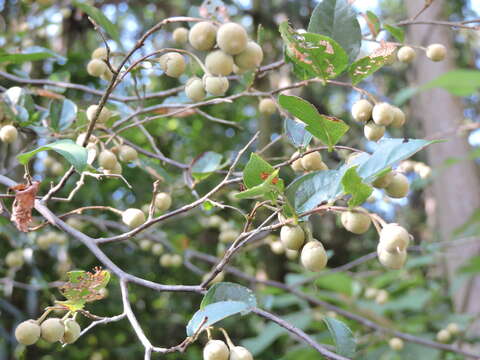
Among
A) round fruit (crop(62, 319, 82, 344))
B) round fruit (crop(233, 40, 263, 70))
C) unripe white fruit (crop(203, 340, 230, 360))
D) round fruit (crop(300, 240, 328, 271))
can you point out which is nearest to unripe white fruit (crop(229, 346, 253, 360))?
unripe white fruit (crop(203, 340, 230, 360))

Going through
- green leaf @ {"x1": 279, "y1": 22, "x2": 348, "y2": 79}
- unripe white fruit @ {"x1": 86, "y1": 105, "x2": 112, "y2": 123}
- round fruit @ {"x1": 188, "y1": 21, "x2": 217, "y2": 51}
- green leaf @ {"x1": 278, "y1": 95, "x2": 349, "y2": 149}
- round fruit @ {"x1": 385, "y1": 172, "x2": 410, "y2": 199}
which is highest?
round fruit @ {"x1": 188, "y1": 21, "x2": 217, "y2": 51}

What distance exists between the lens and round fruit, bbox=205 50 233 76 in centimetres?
68

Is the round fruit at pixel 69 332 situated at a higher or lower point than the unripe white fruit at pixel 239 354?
lower

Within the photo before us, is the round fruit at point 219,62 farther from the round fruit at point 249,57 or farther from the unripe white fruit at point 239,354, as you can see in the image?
the unripe white fruit at point 239,354

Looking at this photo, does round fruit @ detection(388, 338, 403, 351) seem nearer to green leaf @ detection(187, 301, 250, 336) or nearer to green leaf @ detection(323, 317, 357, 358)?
green leaf @ detection(323, 317, 357, 358)

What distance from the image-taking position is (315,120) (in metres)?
0.67

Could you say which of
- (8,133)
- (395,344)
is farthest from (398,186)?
(395,344)

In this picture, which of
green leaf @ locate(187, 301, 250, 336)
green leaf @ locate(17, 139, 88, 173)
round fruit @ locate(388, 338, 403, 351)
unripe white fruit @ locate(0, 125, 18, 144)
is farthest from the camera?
round fruit @ locate(388, 338, 403, 351)

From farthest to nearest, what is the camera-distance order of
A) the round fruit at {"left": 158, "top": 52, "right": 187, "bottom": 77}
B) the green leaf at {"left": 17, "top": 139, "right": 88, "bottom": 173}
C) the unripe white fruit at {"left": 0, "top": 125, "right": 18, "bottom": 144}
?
the unripe white fruit at {"left": 0, "top": 125, "right": 18, "bottom": 144}, the round fruit at {"left": 158, "top": 52, "right": 187, "bottom": 77}, the green leaf at {"left": 17, "top": 139, "right": 88, "bottom": 173}

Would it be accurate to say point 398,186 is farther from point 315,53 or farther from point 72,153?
point 72,153

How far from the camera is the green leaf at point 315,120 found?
0.66 m

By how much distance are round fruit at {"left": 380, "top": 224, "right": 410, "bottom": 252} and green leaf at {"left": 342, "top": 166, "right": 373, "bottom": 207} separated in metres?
0.05

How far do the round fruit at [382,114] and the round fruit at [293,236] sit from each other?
19 cm

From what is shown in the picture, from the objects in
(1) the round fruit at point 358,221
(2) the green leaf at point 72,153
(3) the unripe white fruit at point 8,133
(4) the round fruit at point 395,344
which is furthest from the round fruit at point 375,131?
(4) the round fruit at point 395,344
